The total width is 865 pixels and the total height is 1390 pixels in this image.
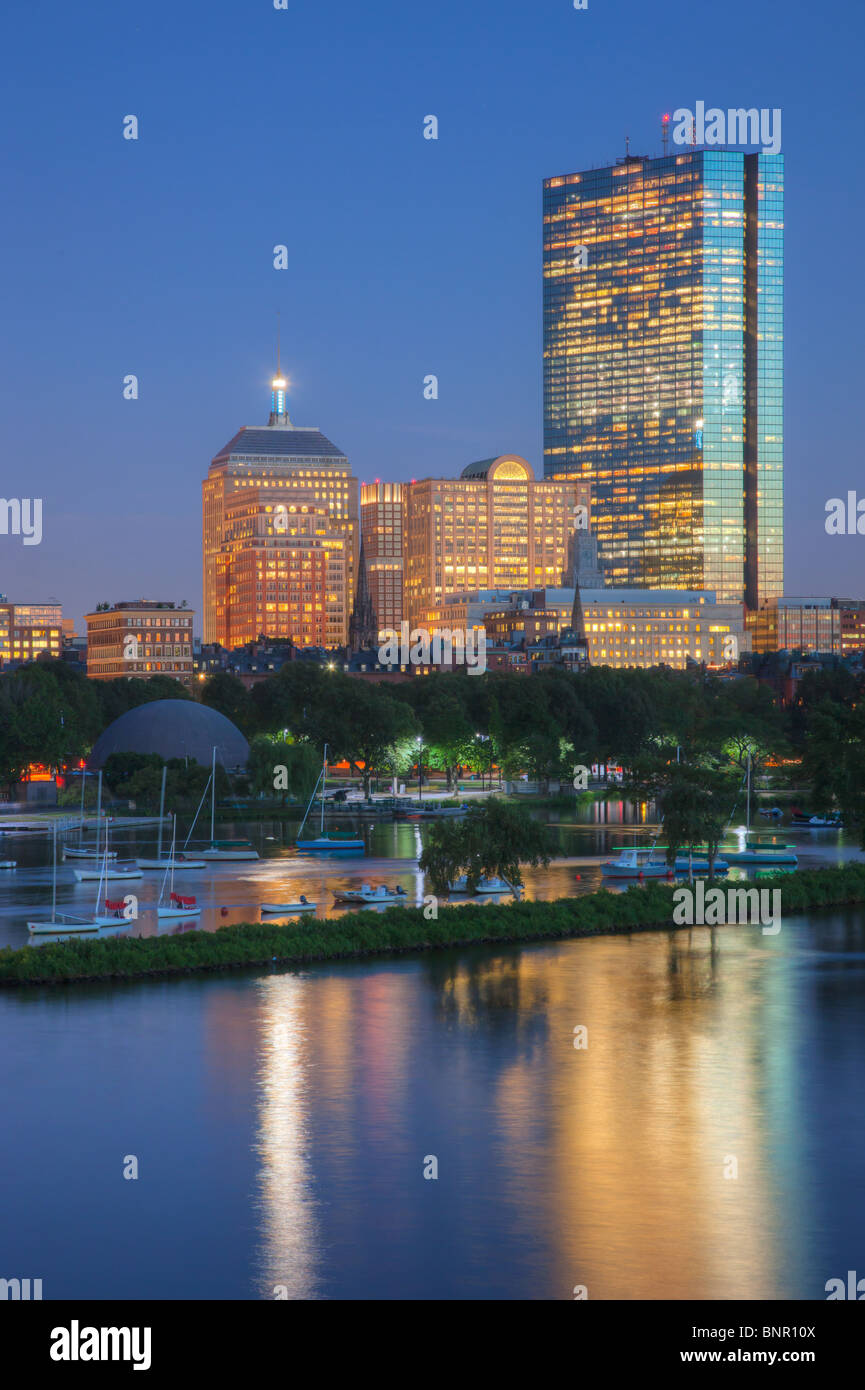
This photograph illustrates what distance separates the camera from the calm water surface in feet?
99.8

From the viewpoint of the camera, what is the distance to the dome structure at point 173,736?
156125mm

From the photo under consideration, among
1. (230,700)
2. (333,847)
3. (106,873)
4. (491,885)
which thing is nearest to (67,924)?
(106,873)

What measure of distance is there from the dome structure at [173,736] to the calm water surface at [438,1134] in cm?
9940

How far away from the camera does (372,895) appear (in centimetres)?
7356

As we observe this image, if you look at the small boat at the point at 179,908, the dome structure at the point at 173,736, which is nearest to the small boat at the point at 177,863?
the small boat at the point at 179,908

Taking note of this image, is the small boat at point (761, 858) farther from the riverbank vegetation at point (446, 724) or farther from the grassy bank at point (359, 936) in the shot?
the riverbank vegetation at point (446, 724)

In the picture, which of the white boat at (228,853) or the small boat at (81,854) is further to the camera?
→ the white boat at (228,853)

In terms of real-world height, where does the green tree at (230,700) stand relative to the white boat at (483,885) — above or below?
above

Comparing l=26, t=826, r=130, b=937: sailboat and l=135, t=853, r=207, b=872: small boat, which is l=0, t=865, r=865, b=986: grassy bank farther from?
l=135, t=853, r=207, b=872: small boat

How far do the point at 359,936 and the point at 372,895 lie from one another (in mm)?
10878

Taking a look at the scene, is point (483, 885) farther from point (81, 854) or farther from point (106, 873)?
point (81, 854)

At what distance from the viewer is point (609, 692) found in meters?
Result: 171
